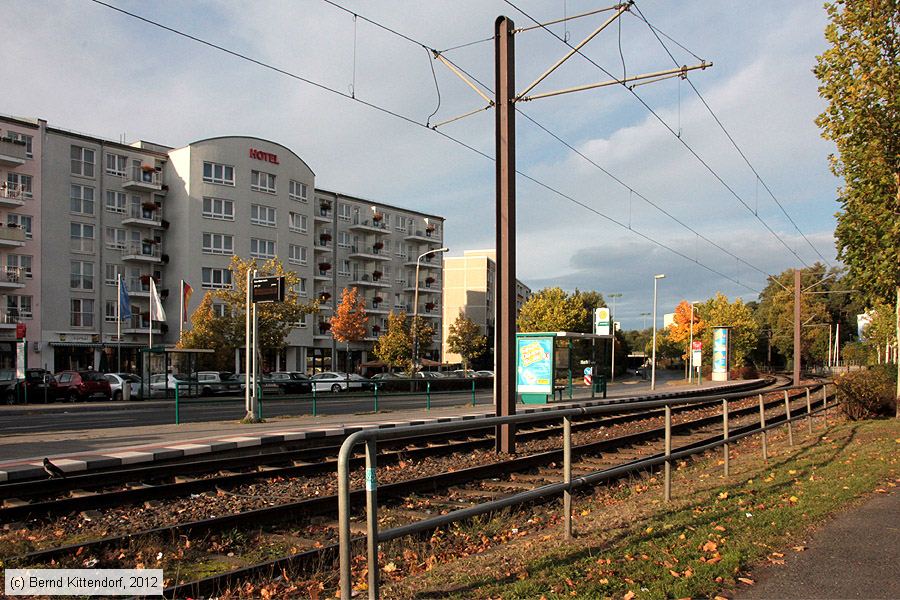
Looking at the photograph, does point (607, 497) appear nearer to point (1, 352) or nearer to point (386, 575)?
point (386, 575)

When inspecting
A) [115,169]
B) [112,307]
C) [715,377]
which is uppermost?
[115,169]

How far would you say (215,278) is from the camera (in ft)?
192

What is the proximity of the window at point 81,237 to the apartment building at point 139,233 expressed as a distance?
0.25ft

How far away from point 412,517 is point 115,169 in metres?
53.8

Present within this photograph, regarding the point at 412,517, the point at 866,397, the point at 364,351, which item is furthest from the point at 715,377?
the point at 412,517

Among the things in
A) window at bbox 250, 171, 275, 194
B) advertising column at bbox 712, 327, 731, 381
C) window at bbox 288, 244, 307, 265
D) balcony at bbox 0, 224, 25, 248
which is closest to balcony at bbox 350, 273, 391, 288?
window at bbox 288, 244, 307, 265

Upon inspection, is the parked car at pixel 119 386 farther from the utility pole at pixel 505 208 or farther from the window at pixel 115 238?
the utility pole at pixel 505 208

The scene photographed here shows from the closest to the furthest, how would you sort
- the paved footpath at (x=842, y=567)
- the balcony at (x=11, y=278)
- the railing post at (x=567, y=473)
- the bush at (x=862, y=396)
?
the paved footpath at (x=842, y=567) → the railing post at (x=567, y=473) → the bush at (x=862, y=396) → the balcony at (x=11, y=278)

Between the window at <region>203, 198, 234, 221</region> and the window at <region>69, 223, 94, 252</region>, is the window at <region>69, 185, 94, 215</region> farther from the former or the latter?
the window at <region>203, 198, 234, 221</region>

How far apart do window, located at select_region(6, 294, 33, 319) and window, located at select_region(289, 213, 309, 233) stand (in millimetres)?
21598

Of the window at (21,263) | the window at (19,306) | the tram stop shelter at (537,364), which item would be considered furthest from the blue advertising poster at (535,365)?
the window at (21,263)

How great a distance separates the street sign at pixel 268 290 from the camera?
19938 millimetres

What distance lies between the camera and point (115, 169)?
5519cm

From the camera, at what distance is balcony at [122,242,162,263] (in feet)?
183
